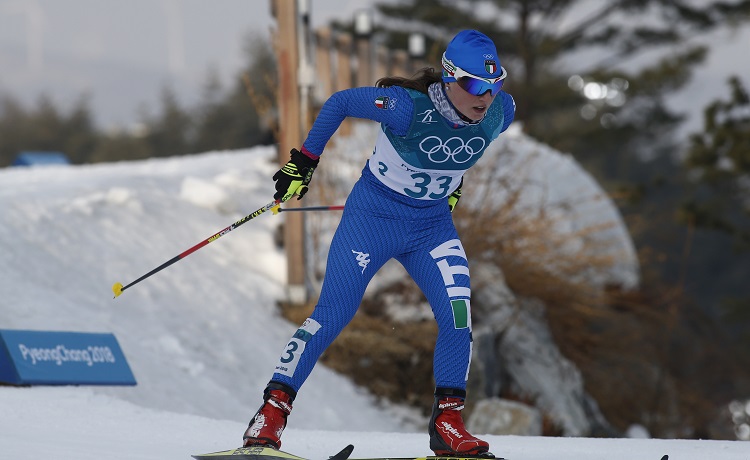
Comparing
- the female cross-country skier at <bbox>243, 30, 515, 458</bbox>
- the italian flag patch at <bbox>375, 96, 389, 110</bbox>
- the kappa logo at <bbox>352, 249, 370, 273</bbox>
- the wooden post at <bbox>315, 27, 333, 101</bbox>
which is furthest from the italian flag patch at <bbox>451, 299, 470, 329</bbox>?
the wooden post at <bbox>315, 27, 333, 101</bbox>

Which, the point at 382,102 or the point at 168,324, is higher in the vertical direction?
the point at 382,102

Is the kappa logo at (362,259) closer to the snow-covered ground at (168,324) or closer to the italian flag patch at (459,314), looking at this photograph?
the italian flag patch at (459,314)

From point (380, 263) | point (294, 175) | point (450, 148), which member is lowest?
point (380, 263)

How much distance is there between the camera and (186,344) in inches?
294

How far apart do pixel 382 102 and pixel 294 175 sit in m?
0.43

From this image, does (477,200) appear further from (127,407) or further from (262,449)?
(262,449)

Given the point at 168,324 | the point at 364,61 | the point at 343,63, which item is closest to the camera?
the point at 168,324

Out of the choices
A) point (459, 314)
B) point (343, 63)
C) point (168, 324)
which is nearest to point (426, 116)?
point (459, 314)

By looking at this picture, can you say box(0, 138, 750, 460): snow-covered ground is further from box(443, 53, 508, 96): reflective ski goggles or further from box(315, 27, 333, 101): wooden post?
→ box(443, 53, 508, 96): reflective ski goggles

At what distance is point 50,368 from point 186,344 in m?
1.82

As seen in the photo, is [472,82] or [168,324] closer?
[472,82]

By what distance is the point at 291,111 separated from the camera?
28.7 feet

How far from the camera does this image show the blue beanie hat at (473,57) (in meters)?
3.88

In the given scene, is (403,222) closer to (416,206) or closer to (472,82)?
(416,206)
